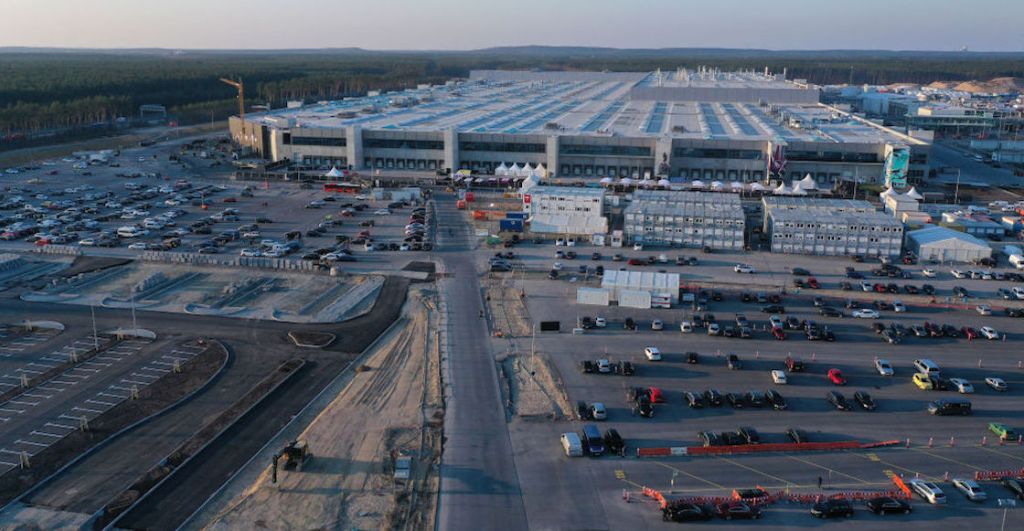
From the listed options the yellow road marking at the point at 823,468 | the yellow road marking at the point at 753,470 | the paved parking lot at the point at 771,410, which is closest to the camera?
the paved parking lot at the point at 771,410

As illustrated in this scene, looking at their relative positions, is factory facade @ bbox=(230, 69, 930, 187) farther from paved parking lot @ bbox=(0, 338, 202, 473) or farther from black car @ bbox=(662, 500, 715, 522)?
black car @ bbox=(662, 500, 715, 522)

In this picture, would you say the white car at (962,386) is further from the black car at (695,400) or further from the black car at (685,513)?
the black car at (685,513)

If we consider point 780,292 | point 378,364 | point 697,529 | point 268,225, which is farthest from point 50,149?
point 697,529

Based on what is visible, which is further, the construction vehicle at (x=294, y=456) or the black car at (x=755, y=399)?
the black car at (x=755, y=399)

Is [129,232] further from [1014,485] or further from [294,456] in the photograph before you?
[1014,485]

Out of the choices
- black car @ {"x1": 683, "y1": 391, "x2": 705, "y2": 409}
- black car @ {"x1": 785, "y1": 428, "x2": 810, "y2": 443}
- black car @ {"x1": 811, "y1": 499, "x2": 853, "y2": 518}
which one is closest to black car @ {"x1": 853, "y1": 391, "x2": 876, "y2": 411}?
black car @ {"x1": 785, "y1": 428, "x2": 810, "y2": 443}

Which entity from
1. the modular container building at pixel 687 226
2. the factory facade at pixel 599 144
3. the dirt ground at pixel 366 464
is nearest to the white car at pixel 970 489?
the dirt ground at pixel 366 464
